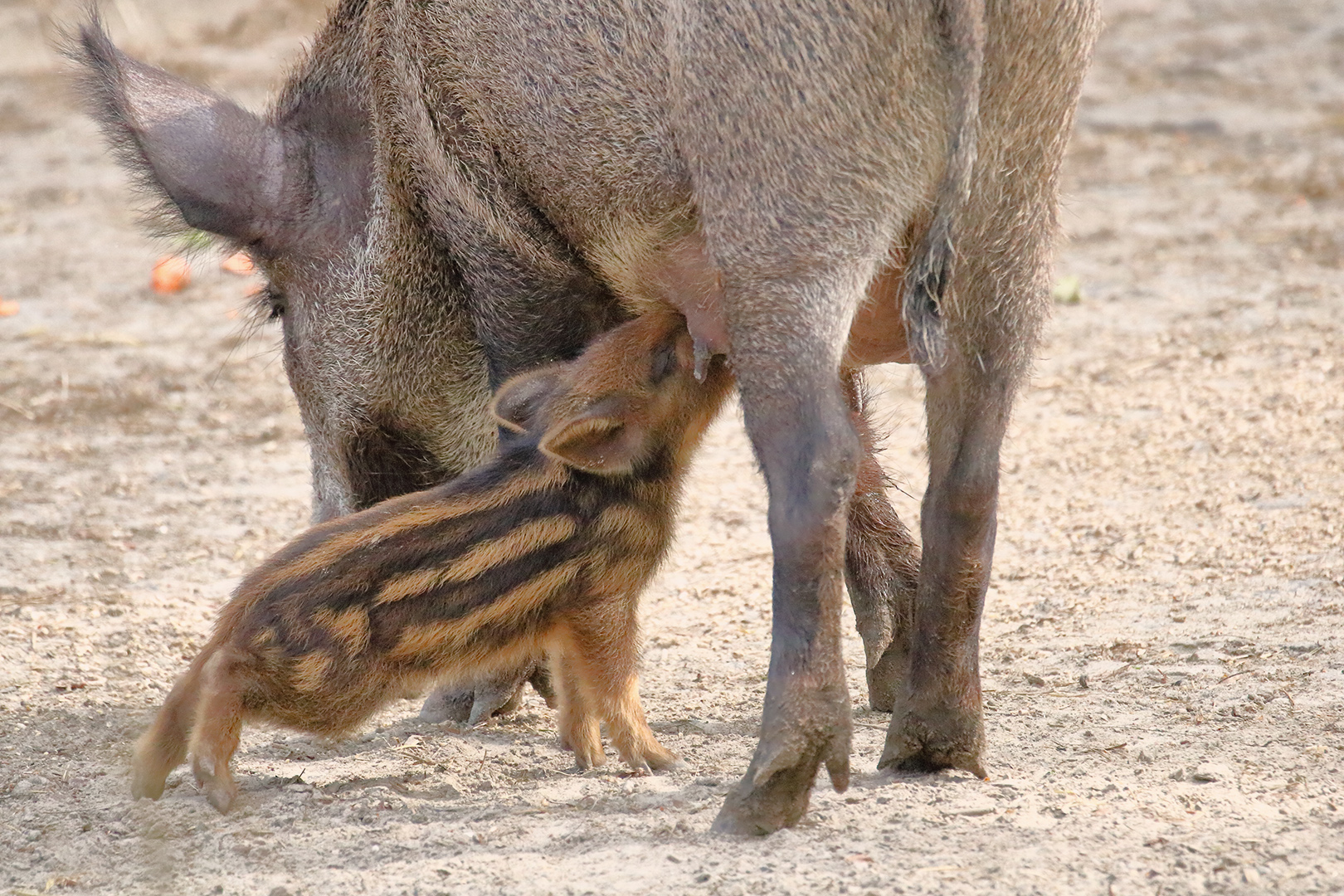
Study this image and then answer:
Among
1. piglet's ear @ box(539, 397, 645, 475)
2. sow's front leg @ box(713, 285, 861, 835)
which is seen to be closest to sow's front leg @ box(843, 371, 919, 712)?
piglet's ear @ box(539, 397, 645, 475)

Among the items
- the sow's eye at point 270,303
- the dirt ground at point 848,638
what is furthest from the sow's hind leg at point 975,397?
the sow's eye at point 270,303

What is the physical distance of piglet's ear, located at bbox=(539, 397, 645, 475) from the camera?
3737mm

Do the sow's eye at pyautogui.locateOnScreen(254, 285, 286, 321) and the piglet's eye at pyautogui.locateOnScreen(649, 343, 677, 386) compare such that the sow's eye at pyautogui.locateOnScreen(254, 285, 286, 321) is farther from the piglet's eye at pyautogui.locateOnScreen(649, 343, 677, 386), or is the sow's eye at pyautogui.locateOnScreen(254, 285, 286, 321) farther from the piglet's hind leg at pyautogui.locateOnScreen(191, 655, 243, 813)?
the piglet's hind leg at pyautogui.locateOnScreen(191, 655, 243, 813)

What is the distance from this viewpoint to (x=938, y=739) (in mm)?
3676

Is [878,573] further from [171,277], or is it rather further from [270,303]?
[171,277]

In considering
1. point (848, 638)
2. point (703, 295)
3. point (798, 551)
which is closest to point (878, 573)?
point (848, 638)

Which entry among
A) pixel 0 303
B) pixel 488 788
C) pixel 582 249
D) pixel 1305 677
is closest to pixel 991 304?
pixel 582 249

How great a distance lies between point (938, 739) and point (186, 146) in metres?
2.63

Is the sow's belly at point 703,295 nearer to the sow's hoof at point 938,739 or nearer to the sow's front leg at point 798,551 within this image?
the sow's front leg at point 798,551

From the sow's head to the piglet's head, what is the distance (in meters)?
0.58

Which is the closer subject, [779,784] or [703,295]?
[779,784]

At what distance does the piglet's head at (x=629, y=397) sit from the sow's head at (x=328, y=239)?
22.9 inches

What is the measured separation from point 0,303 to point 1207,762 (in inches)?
274

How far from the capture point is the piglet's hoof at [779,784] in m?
3.20
